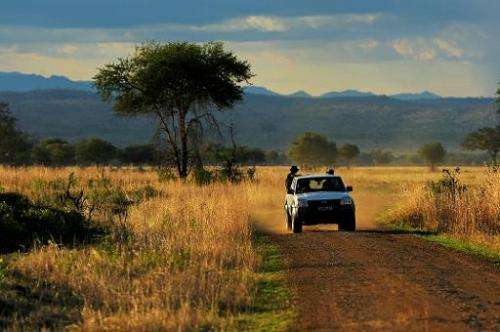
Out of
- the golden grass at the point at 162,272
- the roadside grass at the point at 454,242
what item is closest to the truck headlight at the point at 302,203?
the golden grass at the point at 162,272

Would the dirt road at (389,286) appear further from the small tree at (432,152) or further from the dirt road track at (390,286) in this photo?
the small tree at (432,152)

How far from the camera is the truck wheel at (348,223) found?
76.7ft

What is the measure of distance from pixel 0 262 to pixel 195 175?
2468 centimetres

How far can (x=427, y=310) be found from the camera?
430 inches

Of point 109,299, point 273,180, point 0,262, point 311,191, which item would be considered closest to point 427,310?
point 109,299

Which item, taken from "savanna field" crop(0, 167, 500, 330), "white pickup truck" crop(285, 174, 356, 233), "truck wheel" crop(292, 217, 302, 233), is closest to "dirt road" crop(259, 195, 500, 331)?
"savanna field" crop(0, 167, 500, 330)

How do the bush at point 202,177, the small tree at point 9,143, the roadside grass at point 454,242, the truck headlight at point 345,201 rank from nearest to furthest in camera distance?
the roadside grass at point 454,242 < the truck headlight at point 345,201 < the bush at point 202,177 < the small tree at point 9,143

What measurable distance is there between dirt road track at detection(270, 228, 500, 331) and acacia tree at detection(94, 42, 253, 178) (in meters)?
22.0

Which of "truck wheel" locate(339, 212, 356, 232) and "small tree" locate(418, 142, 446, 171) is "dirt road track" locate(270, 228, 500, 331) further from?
"small tree" locate(418, 142, 446, 171)

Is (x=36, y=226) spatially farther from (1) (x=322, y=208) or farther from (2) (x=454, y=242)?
(2) (x=454, y=242)

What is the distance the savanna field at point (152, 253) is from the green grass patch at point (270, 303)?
7cm

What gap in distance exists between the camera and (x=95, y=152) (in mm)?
95375

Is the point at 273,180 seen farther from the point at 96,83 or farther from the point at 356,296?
the point at 356,296

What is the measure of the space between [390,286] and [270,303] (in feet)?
6.62
